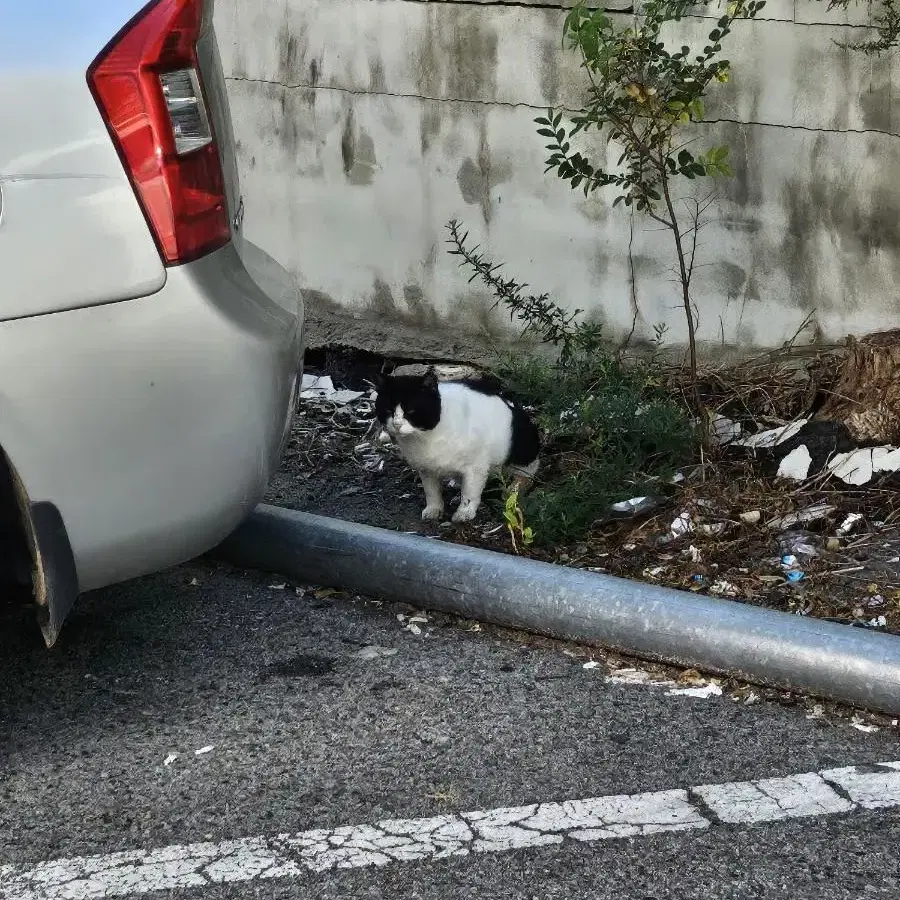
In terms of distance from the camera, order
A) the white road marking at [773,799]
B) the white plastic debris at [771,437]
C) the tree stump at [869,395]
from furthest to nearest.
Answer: the white plastic debris at [771,437] → the tree stump at [869,395] → the white road marking at [773,799]

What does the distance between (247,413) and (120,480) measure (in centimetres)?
31

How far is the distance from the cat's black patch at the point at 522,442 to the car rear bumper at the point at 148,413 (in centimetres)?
171

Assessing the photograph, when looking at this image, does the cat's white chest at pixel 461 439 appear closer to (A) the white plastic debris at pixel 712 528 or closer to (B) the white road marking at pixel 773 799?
(A) the white plastic debris at pixel 712 528

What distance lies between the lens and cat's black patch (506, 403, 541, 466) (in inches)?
180

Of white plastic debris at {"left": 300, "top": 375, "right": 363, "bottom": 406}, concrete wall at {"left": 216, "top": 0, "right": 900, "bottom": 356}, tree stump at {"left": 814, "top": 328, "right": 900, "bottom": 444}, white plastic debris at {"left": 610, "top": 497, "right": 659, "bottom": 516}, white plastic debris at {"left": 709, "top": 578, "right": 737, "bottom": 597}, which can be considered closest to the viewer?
white plastic debris at {"left": 709, "top": 578, "right": 737, "bottom": 597}

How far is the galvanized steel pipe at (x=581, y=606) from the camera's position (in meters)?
3.11

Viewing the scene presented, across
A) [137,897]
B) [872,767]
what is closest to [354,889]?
[137,897]

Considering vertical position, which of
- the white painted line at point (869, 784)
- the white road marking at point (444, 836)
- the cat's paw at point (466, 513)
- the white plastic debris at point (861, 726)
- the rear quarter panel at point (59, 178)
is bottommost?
the cat's paw at point (466, 513)

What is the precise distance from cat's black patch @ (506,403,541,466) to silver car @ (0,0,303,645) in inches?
Result: 70.9

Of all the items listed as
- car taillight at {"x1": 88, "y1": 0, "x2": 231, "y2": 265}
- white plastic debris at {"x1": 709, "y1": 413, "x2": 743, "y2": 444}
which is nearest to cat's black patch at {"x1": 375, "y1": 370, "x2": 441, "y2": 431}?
Result: white plastic debris at {"x1": 709, "y1": 413, "x2": 743, "y2": 444}

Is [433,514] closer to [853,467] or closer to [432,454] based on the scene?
[432,454]

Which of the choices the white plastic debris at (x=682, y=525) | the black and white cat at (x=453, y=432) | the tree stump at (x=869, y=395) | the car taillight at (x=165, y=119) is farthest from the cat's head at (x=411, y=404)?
the car taillight at (x=165, y=119)

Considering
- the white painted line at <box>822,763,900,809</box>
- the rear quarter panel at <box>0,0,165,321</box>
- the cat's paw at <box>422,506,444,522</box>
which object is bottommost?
the cat's paw at <box>422,506,444,522</box>

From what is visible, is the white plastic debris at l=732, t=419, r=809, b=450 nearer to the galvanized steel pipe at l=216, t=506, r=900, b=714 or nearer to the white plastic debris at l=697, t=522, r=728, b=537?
the white plastic debris at l=697, t=522, r=728, b=537
